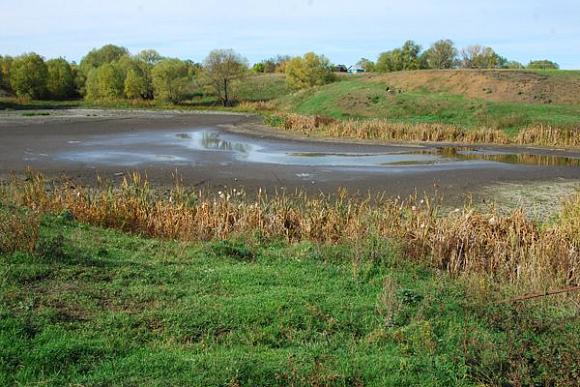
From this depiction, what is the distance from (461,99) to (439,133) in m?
14.8

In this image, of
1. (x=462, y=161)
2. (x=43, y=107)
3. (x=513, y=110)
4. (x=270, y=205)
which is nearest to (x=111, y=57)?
(x=43, y=107)

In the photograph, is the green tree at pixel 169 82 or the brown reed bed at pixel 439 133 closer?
the brown reed bed at pixel 439 133

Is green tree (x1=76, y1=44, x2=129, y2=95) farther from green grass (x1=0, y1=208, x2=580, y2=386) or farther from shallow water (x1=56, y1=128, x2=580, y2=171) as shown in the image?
green grass (x1=0, y1=208, x2=580, y2=386)

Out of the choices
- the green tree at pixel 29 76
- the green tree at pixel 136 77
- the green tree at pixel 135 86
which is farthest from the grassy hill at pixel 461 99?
the green tree at pixel 29 76

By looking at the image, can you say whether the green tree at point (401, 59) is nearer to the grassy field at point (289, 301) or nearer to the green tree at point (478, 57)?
the green tree at point (478, 57)

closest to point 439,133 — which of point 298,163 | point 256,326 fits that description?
point 298,163

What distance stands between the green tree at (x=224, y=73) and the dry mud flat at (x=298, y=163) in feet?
131

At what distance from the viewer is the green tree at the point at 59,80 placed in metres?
78.8

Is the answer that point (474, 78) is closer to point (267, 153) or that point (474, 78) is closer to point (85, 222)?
point (267, 153)

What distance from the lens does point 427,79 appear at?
2247 inches

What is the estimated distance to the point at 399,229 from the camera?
10047 millimetres

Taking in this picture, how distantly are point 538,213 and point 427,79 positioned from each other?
4525 centimetres

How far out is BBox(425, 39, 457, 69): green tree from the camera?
82062mm

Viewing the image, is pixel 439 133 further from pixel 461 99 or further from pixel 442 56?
pixel 442 56
